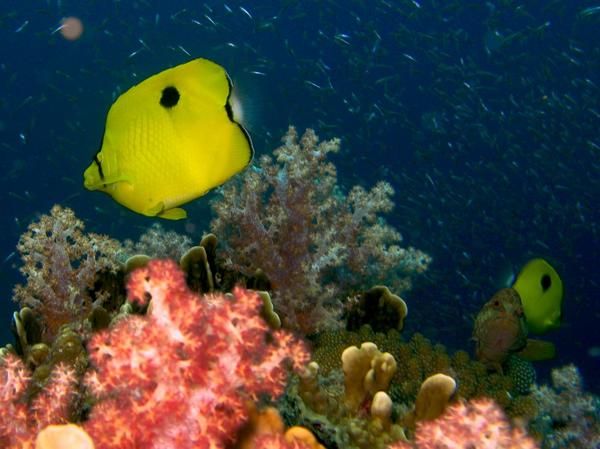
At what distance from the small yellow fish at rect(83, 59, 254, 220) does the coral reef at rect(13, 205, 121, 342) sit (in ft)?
4.06

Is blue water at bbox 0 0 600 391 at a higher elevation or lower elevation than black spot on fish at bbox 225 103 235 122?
lower

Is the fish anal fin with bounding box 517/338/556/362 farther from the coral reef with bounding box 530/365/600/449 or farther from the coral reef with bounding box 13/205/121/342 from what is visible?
the coral reef with bounding box 13/205/121/342

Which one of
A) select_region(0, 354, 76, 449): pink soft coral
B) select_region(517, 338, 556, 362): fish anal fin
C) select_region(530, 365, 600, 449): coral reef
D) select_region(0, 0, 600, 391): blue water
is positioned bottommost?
Result: select_region(0, 0, 600, 391): blue water

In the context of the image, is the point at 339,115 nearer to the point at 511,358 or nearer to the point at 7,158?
the point at 7,158

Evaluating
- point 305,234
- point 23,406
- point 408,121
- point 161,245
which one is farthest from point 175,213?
point 408,121

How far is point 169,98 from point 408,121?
36.4 meters

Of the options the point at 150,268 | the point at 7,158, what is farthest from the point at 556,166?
the point at 7,158

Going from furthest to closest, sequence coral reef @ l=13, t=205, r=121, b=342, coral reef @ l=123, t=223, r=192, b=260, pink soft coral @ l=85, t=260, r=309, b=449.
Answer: coral reef @ l=123, t=223, r=192, b=260
coral reef @ l=13, t=205, r=121, b=342
pink soft coral @ l=85, t=260, r=309, b=449

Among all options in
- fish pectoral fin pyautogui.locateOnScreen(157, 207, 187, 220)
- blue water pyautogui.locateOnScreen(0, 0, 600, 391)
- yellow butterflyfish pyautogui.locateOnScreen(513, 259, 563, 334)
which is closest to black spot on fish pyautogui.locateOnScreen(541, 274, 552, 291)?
yellow butterflyfish pyautogui.locateOnScreen(513, 259, 563, 334)

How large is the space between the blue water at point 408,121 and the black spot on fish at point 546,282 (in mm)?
25321

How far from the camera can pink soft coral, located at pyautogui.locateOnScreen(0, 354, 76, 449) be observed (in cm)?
190

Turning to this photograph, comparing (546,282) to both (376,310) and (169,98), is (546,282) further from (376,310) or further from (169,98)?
(169,98)

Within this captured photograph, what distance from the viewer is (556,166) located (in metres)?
34.8

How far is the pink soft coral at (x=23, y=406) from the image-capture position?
190 cm
